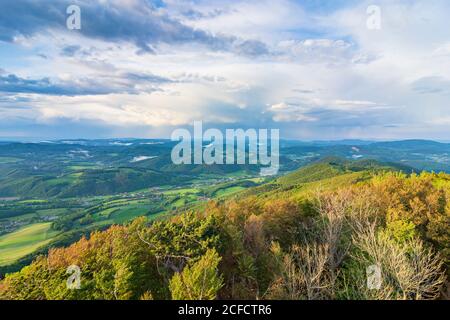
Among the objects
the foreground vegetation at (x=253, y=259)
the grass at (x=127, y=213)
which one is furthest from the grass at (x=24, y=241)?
the foreground vegetation at (x=253, y=259)

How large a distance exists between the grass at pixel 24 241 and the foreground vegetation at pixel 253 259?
3054 inches

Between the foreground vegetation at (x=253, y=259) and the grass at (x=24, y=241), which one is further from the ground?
the foreground vegetation at (x=253, y=259)

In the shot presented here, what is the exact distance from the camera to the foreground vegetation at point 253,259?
61.1 feet

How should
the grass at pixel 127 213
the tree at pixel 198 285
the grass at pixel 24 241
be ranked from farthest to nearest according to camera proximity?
the grass at pixel 127 213
the grass at pixel 24 241
the tree at pixel 198 285

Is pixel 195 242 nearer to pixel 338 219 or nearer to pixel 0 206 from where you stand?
pixel 338 219

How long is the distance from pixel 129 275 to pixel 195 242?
20.4 ft

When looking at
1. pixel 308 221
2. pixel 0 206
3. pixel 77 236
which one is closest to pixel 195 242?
pixel 308 221

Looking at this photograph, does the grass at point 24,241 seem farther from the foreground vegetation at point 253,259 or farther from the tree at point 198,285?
the tree at point 198,285

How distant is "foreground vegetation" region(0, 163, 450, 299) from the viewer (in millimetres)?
18625

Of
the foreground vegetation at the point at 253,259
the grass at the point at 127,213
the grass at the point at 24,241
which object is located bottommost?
the grass at the point at 24,241

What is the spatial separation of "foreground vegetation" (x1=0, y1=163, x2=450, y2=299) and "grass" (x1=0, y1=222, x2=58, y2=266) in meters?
77.6

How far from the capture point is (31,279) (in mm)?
20484

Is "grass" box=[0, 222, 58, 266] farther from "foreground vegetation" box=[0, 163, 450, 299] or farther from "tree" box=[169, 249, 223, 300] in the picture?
"tree" box=[169, 249, 223, 300]

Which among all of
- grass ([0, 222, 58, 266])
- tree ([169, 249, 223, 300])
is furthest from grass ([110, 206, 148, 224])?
tree ([169, 249, 223, 300])
